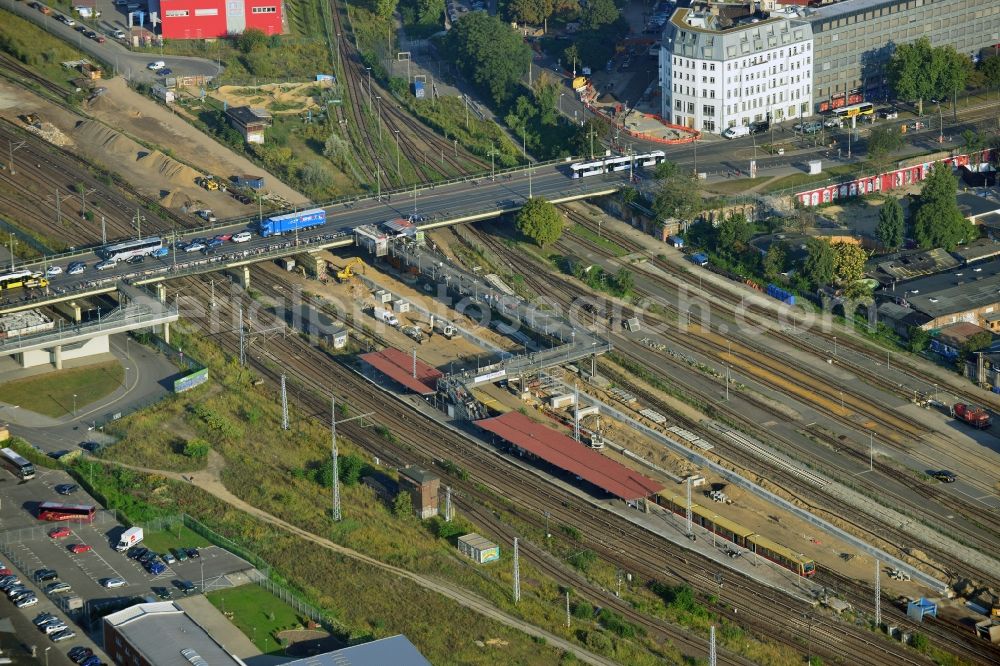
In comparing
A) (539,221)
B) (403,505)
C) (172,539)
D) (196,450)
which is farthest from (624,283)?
(172,539)

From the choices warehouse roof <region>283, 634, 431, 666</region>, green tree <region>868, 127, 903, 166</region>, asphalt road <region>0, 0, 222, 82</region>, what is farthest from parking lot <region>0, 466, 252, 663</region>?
green tree <region>868, 127, 903, 166</region>

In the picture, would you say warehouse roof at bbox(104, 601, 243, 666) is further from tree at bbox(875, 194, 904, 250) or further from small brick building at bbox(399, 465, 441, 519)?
tree at bbox(875, 194, 904, 250)

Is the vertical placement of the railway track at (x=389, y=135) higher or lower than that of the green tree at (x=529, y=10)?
lower

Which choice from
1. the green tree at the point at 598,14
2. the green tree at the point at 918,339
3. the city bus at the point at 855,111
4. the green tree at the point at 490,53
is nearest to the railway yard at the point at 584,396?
the green tree at the point at 918,339

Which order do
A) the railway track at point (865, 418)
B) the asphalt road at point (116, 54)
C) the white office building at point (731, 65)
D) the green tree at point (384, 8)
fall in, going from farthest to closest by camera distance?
the green tree at point (384, 8), the asphalt road at point (116, 54), the white office building at point (731, 65), the railway track at point (865, 418)

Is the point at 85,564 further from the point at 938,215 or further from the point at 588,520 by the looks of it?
the point at 938,215

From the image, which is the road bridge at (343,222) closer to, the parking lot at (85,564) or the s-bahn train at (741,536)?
the parking lot at (85,564)
